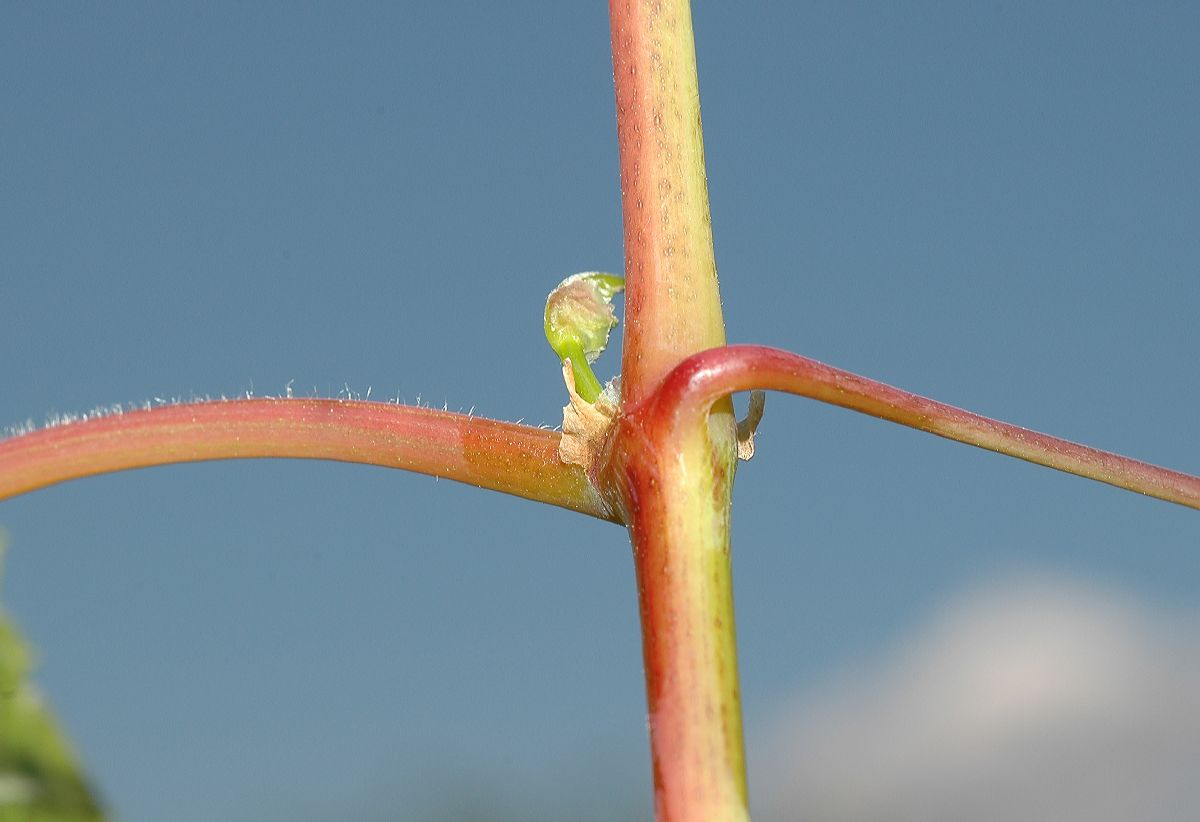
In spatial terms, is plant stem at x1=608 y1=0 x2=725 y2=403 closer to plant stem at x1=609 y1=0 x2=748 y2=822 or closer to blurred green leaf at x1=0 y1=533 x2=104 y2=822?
plant stem at x1=609 y1=0 x2=748 y2=822

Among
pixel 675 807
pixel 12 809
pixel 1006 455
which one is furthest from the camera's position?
pixel 12 809

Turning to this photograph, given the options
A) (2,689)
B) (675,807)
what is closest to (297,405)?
(675,807)

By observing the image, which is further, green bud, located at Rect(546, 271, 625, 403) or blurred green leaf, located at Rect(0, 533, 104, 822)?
blurred green leaf, located at Rect(0, 533, 104, 822)

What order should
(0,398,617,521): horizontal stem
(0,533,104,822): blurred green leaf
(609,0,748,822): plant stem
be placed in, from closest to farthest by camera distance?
(609,0,748,822): plant stem < (0,398,617,521): horizontal stem < (0,533,104,822): blurred green leaf

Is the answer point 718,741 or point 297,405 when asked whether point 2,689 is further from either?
point 718,741

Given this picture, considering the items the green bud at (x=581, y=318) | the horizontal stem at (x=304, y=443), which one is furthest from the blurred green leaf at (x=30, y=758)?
the green bud at (x=581, y=318)

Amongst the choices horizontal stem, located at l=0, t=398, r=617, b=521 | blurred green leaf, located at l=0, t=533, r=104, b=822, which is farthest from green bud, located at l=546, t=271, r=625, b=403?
blurred green leaf, located at l=0, t=533, r=104, b=822

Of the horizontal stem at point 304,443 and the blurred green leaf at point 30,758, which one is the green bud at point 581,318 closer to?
the horizontal stem at point 304,443
